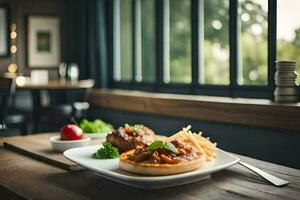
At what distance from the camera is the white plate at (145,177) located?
1348 millimetres

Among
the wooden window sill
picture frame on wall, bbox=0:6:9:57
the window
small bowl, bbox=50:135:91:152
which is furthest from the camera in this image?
picture frame on wall, bbox=0:6:9:57

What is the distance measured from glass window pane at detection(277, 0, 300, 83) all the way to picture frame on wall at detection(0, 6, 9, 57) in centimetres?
324

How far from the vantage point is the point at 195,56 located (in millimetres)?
3859

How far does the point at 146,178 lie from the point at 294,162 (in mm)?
1743

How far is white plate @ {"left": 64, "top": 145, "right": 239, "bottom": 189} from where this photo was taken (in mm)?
1348

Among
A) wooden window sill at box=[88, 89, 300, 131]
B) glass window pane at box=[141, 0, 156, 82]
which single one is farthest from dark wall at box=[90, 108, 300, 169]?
glass window pane at box=[141, 0, 156, 82]

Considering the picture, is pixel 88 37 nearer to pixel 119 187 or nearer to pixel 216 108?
pixel 216 108

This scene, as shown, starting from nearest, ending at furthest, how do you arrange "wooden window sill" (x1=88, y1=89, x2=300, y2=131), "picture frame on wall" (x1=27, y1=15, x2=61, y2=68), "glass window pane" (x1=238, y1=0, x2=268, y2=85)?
"wooden window sill" (x1=88, y1=89, x2=300, y2=131) < "glass window pane" (x1=238, y1=0, x2=268, y2=85) < "picture frame on wall" (x1=27, y1=15, x2=61, y2=68)

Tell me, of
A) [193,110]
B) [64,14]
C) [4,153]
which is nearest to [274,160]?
[193,110]

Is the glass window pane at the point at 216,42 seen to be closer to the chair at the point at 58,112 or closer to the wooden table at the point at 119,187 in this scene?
the chair at the point at 58,112

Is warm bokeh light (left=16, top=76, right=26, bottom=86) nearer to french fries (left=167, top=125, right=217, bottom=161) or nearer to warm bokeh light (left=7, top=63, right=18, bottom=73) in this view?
warm bokeh light (left=7, top=63, right=18, bottom=73)

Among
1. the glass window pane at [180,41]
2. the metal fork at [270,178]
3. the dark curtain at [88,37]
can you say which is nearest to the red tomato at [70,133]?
the metal fork at [270,178]

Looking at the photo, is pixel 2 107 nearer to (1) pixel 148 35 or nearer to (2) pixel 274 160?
(1) pixel 148 35

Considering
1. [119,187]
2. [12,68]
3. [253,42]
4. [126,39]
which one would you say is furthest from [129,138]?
[12,68]
